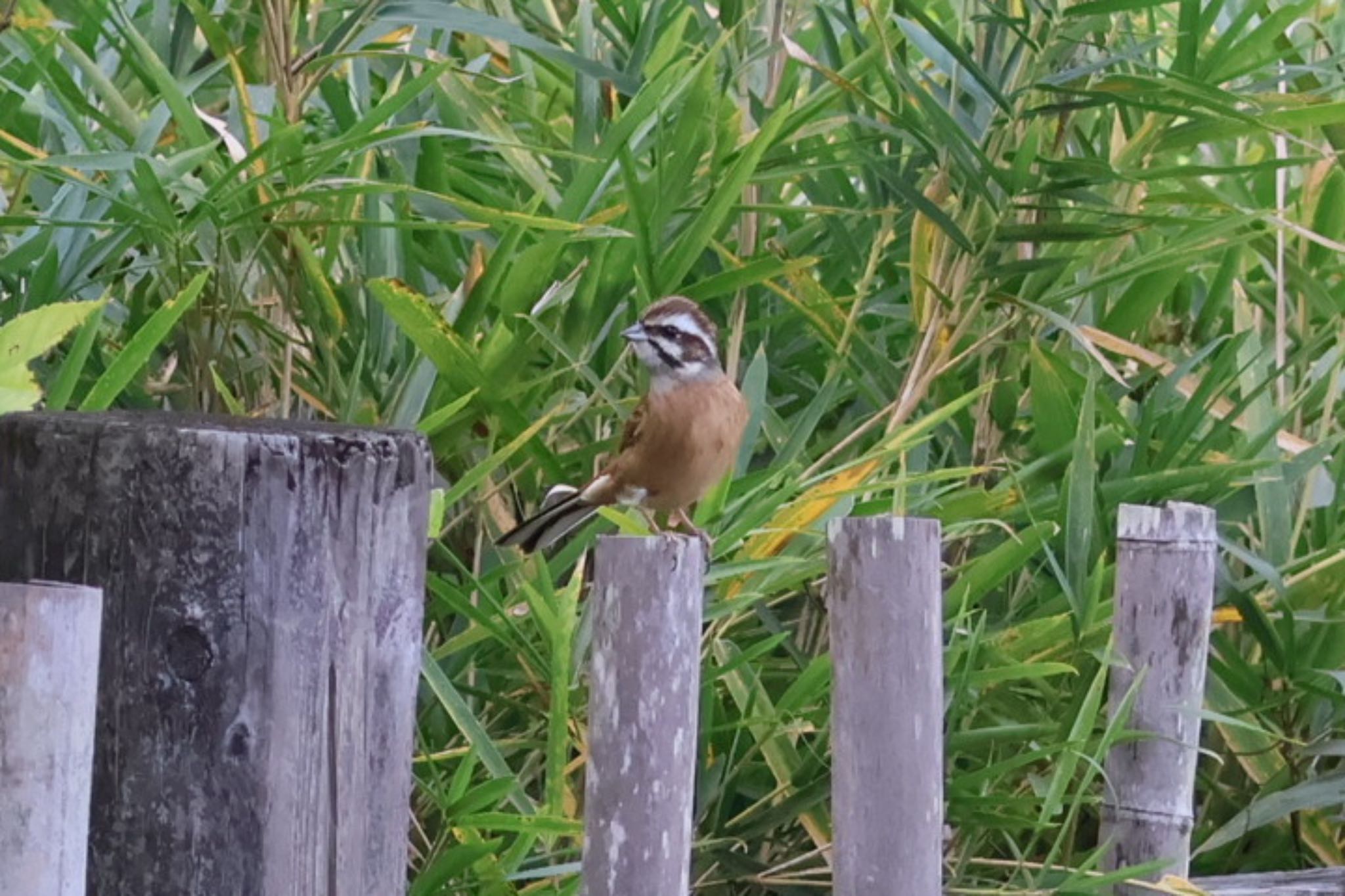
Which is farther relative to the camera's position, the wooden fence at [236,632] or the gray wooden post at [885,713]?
the gray wooden post at [885,713]

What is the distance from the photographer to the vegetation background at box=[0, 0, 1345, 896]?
2629 mm

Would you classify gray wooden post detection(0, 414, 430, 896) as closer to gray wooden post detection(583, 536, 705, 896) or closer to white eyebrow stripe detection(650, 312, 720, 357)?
gray wooden post detection(583, 536, 705, 896)

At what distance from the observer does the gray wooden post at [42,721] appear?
48.9 inches

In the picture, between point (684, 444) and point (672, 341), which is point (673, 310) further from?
point (684, 444)

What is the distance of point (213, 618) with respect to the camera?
143cm

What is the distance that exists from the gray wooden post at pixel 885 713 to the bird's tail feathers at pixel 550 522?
1.99 feet

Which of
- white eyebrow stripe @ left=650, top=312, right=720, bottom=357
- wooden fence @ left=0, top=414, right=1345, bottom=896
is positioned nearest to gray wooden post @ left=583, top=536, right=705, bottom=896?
wooden fence @ left=0, top=414, right=1345, bottom=896

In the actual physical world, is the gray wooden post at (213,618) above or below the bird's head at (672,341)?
below

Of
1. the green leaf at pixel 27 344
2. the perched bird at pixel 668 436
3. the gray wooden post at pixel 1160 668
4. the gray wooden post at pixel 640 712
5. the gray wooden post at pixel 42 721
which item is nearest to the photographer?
the gray wooden post at pixel 42 721

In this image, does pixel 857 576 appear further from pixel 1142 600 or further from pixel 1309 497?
pixel 1309 497

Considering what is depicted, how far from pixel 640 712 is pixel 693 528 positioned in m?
0.86

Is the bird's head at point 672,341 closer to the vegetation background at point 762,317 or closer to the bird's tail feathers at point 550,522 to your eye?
the vegetation background at point 762,317

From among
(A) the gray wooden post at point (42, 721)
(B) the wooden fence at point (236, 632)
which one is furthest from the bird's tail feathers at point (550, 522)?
(A) the gray wooden post at point (42, 721)

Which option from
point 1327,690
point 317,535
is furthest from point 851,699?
point 1327,690
